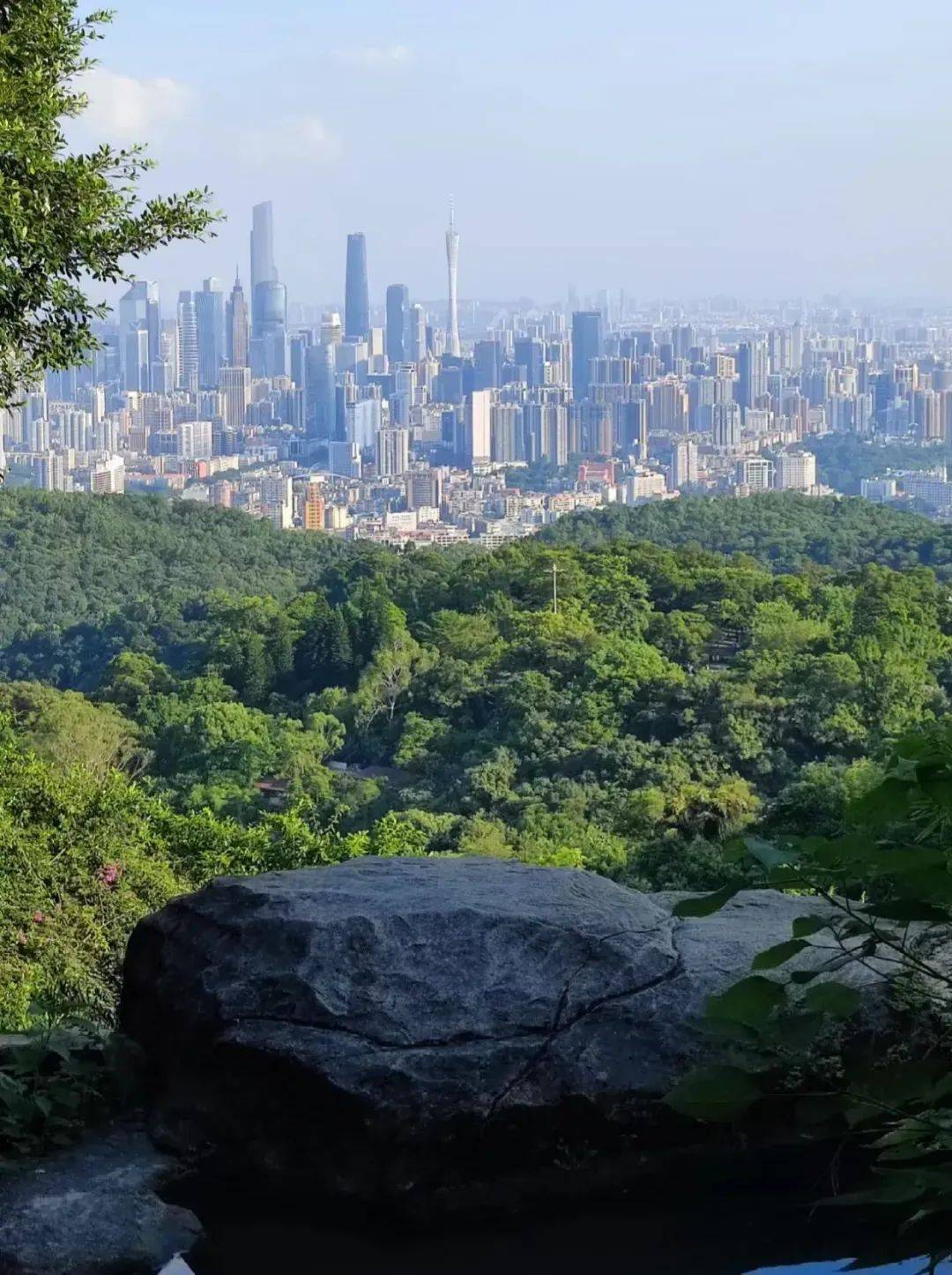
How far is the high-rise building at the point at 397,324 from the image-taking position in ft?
285

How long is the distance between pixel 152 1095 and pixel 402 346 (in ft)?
284

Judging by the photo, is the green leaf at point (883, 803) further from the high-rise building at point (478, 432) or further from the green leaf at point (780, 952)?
the high-rise building at point (478, 432)

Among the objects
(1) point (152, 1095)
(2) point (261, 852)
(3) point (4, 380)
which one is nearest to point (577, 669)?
(2) point (261, 852)

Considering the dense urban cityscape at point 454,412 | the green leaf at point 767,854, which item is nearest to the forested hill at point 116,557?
the dense urban cityscape at point 454,412

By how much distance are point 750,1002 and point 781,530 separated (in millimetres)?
30008

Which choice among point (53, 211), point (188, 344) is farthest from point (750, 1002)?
point (188, 344)

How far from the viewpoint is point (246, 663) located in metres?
21.8

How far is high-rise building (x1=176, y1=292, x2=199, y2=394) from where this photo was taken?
82500 mm

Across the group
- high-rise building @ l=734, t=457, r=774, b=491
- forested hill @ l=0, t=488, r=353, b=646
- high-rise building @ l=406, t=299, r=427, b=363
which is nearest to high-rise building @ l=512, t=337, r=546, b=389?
high-rise building @ l=406, t=299, r=427, b=363

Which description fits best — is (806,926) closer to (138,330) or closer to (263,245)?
(138,330)

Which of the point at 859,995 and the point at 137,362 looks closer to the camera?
the point at 859,995

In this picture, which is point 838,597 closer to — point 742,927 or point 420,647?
point 420,647

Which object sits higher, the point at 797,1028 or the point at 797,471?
the point at 797,1028

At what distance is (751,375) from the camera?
72.4m
